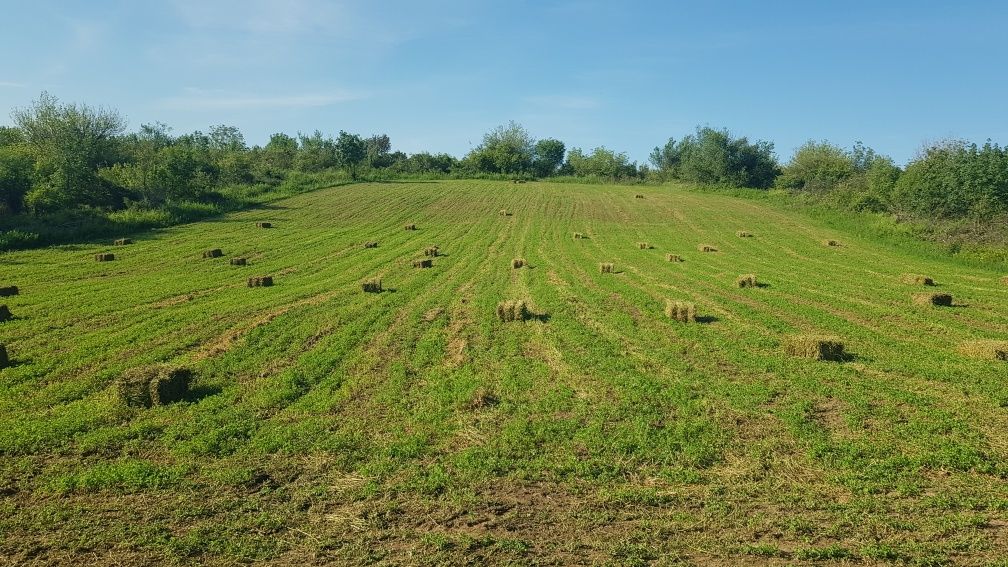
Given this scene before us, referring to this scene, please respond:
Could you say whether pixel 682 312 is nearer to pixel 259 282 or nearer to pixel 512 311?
pixel 512 311

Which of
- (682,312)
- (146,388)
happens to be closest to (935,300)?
(682,312)

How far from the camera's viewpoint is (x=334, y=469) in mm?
8430

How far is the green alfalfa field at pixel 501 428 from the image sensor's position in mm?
6773

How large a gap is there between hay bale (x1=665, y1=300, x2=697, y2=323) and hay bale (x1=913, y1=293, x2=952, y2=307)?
29.2ft

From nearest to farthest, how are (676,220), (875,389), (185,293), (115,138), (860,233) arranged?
1. (875,389)
2. (185,293)
3. (860,233)
4. (676,220)
5. (115,138)

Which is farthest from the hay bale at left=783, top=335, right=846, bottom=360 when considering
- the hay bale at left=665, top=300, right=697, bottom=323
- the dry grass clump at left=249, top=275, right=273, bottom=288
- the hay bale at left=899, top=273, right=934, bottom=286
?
the dry grass clump at left=249, top=275, right=273, bottom=288

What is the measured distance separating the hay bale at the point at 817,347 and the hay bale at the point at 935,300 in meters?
8.46

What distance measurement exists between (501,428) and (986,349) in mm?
12205

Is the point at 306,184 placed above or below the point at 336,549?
above

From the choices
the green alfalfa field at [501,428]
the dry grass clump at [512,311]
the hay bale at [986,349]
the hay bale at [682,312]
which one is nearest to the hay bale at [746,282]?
the green alfalfa field at [501,428]

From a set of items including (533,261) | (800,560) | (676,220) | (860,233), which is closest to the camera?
(800,560)

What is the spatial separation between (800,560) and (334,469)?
6.34 metres

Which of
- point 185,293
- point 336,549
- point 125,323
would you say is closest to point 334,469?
point 336,549

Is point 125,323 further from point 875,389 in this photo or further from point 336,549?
point 875,389
